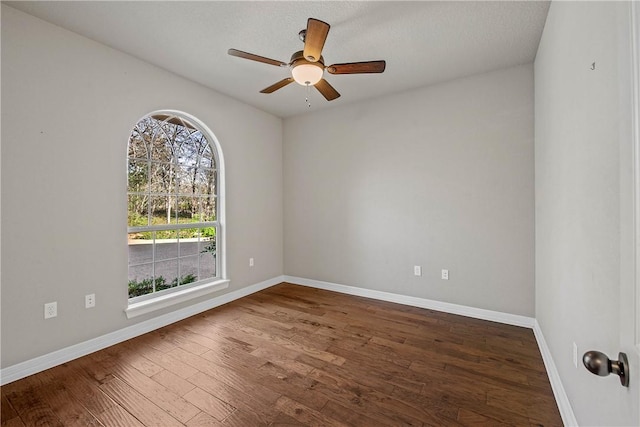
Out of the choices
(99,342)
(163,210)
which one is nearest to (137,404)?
(99,342)

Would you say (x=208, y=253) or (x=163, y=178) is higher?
(x=163, y=178)

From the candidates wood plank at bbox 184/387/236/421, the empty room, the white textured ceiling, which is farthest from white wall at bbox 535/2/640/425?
wood plank at bbox 184/387/236/421

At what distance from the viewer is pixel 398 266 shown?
347cm

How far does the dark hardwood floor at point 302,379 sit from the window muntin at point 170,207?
609mm

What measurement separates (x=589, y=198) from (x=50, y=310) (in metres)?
3.58

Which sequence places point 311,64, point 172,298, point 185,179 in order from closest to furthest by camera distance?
point 311,64 < point 172,298 < point 185,179

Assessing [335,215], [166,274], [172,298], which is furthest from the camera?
[335,215]

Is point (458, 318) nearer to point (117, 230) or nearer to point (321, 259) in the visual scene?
point (321, 259)

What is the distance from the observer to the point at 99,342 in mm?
2391

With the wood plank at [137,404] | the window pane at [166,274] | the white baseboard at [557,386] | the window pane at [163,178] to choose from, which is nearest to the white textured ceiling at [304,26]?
the window pane at [163,178]

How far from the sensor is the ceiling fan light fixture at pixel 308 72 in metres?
2.07

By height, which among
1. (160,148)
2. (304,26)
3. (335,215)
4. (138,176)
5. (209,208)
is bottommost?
(335,215)

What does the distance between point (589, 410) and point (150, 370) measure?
267 centimetres

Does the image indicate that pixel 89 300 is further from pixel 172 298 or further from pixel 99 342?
pixel 172 298
